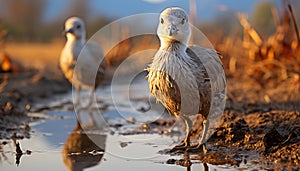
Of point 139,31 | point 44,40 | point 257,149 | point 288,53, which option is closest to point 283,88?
point 288,53

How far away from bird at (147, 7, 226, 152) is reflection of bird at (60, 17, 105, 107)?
3.57m

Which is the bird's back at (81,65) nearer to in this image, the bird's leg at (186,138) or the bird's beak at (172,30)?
the bird's leg at (186,138)

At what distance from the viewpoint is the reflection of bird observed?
9016 mm

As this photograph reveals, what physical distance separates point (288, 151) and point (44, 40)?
63.7 ft

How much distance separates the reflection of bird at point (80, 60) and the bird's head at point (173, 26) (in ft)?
11.8

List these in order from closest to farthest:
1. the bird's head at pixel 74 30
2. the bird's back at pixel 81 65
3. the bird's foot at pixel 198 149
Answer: the bird's foot at pixel 198 149 → the bird's back at pixel 81 65 → the bird's head at pixel 74 30

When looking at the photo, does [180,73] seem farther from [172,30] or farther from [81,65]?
[81,65]

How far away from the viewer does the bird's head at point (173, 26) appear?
18.0 feet

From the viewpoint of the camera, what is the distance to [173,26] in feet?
17.9

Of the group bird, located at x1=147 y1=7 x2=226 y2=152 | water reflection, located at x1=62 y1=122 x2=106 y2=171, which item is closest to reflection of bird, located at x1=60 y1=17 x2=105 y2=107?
water reflection, located at x1=62 y1=122 x2=106 y2=171

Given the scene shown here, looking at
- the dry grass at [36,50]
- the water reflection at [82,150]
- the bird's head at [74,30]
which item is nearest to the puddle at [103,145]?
the water reflection at [82,150]

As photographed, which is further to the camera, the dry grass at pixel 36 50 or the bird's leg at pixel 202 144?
the dry grass at pixel 36 50

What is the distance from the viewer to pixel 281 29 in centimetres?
1051

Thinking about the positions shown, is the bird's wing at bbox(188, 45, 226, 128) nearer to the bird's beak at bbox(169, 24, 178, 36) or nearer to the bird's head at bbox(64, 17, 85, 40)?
the bird's beak at bbox(169, 24, 178, 36)
